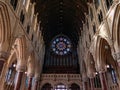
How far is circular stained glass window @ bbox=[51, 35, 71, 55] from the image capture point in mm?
27503

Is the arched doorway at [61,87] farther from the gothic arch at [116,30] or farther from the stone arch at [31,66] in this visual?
the gothic arch at [116,30]

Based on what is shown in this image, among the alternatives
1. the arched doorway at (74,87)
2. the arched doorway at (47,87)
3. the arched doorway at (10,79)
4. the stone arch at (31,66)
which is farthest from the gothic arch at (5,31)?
the arched doorway at (74,87)

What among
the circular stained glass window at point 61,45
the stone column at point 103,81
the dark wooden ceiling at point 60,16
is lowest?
the stone column at point 103,81

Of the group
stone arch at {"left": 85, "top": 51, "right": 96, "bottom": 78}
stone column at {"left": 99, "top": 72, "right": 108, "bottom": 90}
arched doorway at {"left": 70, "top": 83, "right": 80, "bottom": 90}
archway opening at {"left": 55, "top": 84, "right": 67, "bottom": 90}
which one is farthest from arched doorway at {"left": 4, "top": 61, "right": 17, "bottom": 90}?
stone column at {"left": 99, "top": 72, "right": 108, "bottom": 90}

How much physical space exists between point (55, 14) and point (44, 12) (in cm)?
301

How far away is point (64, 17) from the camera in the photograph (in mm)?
25688

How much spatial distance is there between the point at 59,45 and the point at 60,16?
6.45 metres

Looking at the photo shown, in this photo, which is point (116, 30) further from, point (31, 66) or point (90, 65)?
point (31, 66)

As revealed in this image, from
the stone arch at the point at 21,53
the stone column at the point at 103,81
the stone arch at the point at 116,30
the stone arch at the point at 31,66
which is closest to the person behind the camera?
the stone arch at the point at 116,30

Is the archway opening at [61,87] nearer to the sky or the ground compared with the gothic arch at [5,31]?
nearer to the ground

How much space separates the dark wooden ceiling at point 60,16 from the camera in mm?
20972

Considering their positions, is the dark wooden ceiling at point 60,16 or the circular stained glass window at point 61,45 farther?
the circular stained glass window at point 61,45

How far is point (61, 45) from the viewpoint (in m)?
28.4

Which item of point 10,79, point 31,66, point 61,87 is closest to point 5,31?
point 31,66
